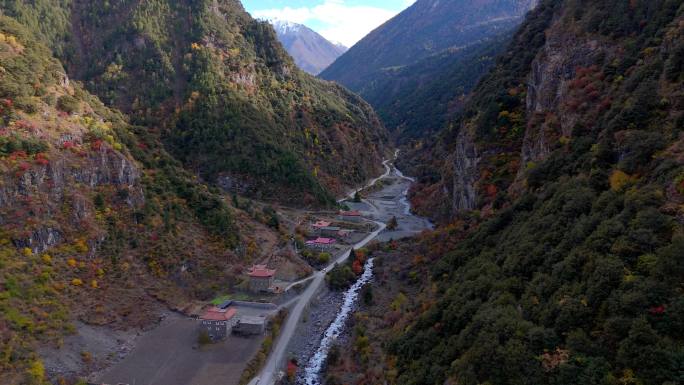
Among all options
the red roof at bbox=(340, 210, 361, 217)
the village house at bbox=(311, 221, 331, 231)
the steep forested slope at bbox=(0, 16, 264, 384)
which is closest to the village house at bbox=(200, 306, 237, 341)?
the steep forested slope at bbox=(0, 16, 264, 384)

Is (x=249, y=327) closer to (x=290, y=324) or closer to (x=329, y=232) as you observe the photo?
(x=290, y=324)

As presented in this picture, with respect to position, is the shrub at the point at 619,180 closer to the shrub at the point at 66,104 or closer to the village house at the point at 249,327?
the village house at the point at 249,327

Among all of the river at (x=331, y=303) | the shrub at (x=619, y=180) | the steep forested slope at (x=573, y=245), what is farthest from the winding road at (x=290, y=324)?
the shrub at (x=619, y=180)

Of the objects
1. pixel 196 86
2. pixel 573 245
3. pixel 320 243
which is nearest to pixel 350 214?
pixel 320 243

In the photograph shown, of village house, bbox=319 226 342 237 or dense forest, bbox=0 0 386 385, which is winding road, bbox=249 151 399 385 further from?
dense forest, bbox=0 0 386 385

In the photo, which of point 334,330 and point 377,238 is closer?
point 334,330

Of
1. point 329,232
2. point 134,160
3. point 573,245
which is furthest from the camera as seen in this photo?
point 329,232

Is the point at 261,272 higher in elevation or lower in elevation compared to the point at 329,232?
higher
